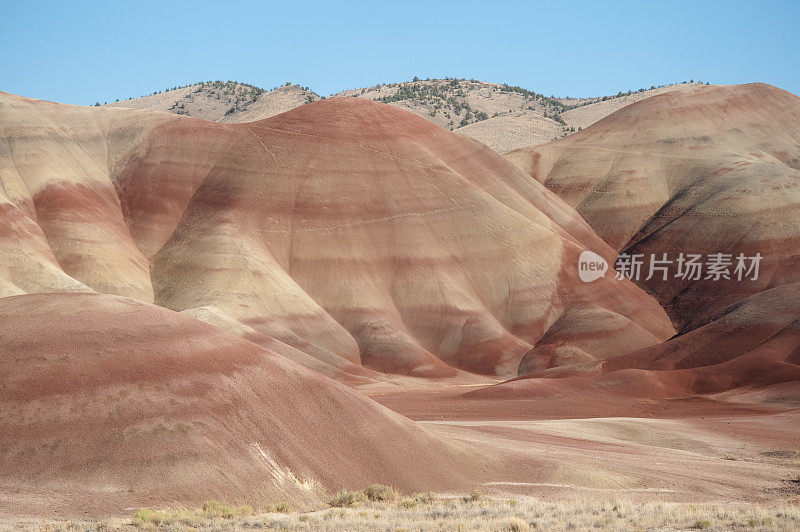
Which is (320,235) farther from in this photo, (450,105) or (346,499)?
(450,105)

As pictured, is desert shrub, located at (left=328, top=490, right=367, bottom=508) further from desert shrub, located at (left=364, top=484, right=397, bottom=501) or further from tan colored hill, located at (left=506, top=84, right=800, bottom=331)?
tan colored hill, located at (left=506, top=84, right=800, bottom=331)

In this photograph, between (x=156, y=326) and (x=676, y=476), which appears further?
(x=676, y=476)

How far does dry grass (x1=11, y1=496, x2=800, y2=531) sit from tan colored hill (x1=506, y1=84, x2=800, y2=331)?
59273 millimetres

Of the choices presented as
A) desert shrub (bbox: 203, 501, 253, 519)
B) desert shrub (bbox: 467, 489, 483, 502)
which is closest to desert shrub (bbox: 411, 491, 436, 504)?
desert shrub (bbox: 467, 489, 483, 502)

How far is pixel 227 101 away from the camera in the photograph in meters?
180

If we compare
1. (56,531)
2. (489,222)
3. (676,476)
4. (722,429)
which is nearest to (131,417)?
(56,531)

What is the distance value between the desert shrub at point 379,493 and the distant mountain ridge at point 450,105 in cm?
12062

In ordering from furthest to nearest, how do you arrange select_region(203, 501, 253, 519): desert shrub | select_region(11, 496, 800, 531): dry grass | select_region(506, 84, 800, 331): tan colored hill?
select_region(506, 84, 800, 331): tan colored hill → select_region(203, 501, 253, 519): desert shrub → select_region(11, 496, 800, 531): dry grass

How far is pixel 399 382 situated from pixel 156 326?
40.0 m

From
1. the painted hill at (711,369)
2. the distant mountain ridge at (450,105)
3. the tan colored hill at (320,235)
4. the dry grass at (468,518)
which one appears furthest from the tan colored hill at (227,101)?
the dry grass at (468,518)

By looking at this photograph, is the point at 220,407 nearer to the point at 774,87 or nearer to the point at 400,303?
the point at 400,303

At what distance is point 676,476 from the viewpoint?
31.4m

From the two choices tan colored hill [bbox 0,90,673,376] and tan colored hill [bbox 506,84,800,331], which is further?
tan colored hill [bbox 506,84,800,331]

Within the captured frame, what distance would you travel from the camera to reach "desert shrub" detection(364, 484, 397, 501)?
83.3 ft
